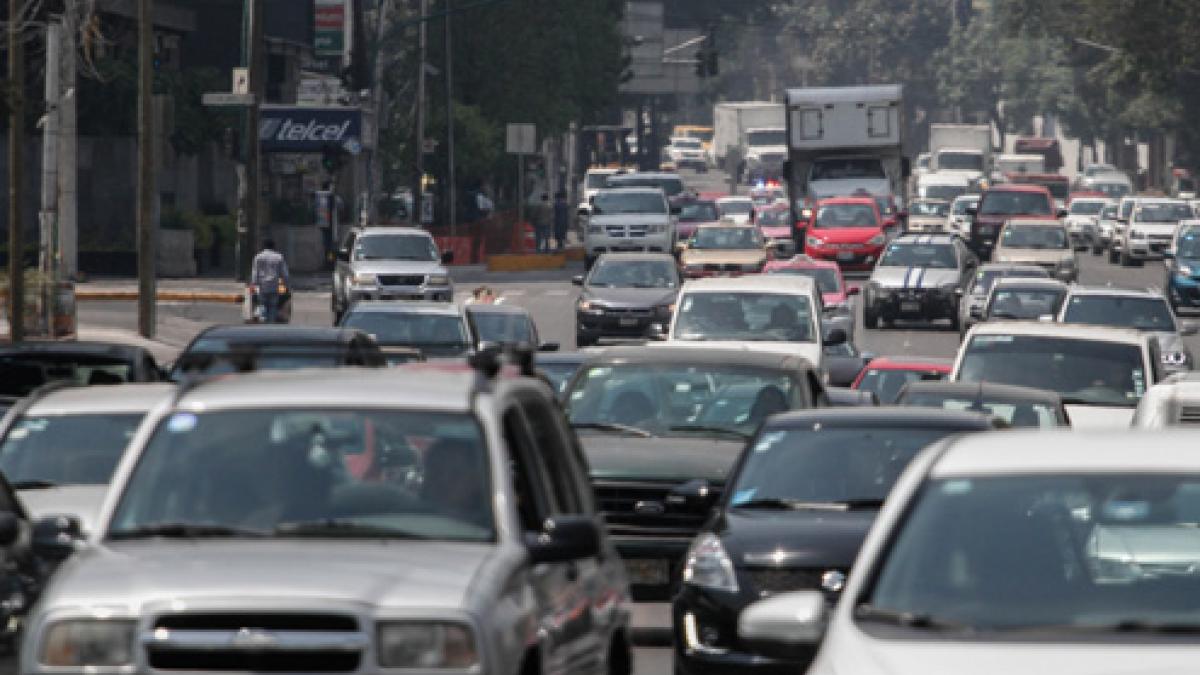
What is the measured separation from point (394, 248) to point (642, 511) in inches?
1229

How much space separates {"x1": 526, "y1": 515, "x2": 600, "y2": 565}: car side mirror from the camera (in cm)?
870

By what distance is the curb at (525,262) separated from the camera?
6744cm

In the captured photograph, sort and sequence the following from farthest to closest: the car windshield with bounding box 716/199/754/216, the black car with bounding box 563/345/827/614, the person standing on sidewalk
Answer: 1. the car windshield with bounding box 716/199/754/216
2. the person standing on sidewalk
3. the black car with bounding box 563/345/827/614

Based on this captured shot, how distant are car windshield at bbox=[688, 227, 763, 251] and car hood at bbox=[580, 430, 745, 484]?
3665cm

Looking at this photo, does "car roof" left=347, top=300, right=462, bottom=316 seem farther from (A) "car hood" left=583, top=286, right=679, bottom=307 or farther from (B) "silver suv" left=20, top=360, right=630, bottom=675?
(B) "silver suv" left=20, top=360, right=630, bottom=675

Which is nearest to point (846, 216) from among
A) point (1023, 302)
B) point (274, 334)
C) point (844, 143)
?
point (844, 143)

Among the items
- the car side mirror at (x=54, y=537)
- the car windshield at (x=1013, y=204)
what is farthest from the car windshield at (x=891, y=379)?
the car windshield at (x=1013, y=204)

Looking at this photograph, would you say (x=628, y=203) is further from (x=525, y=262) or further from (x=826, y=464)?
(x=826, y=464)

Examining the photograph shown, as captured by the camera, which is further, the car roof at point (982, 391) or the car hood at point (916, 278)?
the car hood at point (916, 278)

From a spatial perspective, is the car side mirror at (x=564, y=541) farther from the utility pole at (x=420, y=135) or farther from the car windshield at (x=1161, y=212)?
the car windshield at (x=1161, y=212)

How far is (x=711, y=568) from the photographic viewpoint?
12.6m

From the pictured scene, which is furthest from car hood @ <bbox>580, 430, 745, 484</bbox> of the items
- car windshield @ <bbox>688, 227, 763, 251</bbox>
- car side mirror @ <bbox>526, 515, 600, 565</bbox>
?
car windshield @ <bbox>688, 227, 763, 251</bbox>

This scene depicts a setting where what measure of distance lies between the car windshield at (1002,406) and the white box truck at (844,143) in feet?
142

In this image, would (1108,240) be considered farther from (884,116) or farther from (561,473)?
(561,473)
